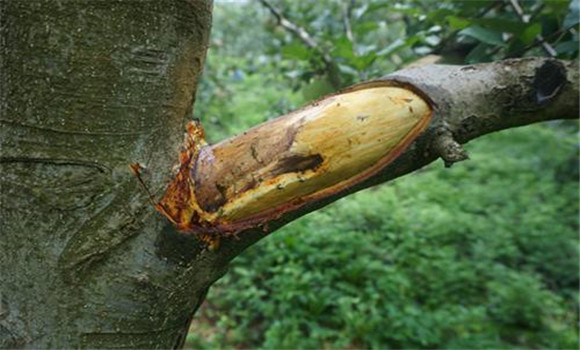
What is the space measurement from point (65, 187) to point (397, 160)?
15.3 inches

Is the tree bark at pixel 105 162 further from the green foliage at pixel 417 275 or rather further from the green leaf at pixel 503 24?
the green foliage at pixel 417 275

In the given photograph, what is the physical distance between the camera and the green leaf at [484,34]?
3.01 feet

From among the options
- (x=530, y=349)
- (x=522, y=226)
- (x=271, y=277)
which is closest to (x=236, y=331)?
(x=271, y=277)

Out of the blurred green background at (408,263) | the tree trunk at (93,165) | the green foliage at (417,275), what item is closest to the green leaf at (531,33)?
the tree trunk at (93,165)

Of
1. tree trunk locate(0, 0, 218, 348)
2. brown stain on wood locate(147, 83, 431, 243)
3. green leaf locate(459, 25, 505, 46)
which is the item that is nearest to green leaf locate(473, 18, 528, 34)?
green leaf locate(459, 25, 505, 46)

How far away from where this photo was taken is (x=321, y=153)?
61cm

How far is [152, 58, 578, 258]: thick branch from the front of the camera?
24.3 inches

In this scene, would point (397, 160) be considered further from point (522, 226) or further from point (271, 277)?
point (522, 226)

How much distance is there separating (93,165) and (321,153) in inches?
10.0

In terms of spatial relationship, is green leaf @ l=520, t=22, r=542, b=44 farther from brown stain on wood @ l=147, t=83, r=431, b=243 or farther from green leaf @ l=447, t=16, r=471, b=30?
brown stain on wood @ l=147, t=83, r=431, b=243

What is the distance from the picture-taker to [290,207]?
24.9 inches

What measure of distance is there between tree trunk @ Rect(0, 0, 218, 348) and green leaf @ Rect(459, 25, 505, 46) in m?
0.51

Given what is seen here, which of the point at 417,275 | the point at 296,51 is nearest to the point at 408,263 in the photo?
the point at 417,275

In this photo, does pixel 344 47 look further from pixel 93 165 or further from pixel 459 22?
pixel 93 165
